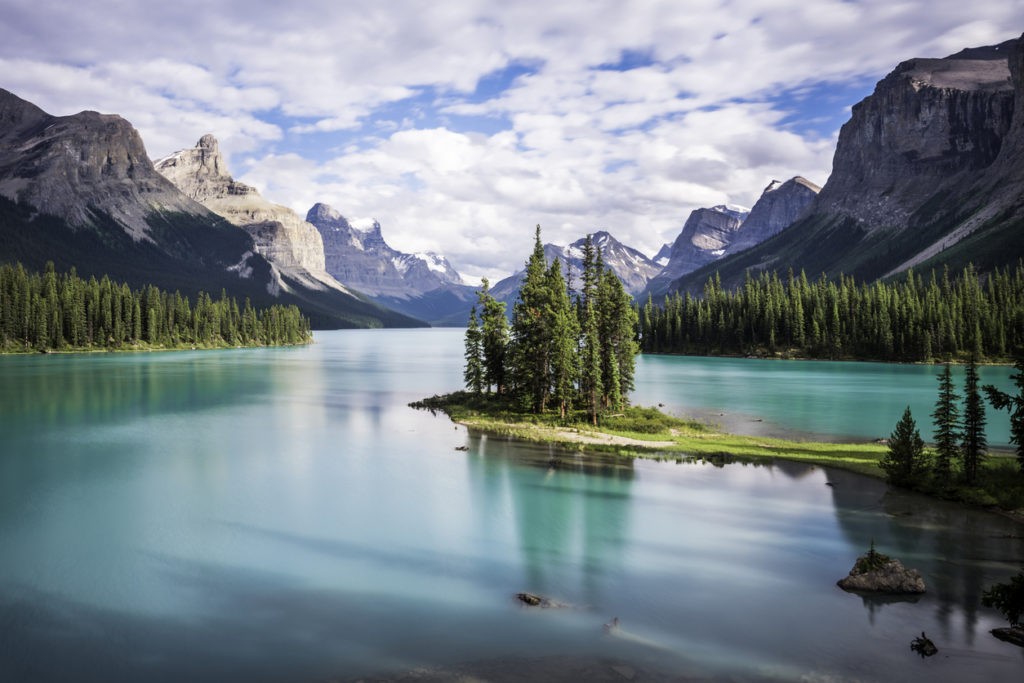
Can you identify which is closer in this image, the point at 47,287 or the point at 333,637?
the point at 333,637

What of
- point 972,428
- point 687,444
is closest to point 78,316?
point 687,444

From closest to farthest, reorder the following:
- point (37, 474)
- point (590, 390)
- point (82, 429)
A: point (37, 474)
point (82, 429)
point (590, 390)

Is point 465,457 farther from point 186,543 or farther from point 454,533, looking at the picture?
point 186,543

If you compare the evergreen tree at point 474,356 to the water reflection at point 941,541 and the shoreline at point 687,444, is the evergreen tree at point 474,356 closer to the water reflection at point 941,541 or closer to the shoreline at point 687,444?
the shoreline at point 687,444

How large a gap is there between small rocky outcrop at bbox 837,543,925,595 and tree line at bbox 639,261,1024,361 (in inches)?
Answer: 4913

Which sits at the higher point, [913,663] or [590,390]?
[590,390]

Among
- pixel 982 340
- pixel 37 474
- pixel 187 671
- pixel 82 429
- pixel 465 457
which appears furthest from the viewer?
pixel 982 340

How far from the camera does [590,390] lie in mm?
64062

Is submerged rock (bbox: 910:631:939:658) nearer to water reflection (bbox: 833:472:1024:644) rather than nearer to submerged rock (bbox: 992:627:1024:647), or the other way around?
water reflection (bbox: 833:472:1024:644)

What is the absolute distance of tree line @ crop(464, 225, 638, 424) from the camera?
6525 centimetres

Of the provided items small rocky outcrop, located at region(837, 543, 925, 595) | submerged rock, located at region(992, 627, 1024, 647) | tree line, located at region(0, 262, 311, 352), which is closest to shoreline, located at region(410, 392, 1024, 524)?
small rocky outcrop, located at region(837, 543, 925, 595)

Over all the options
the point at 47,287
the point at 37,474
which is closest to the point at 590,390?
the point at 37,474

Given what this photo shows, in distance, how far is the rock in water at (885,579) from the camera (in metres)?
23.6

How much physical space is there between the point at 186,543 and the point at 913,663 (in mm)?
29231
